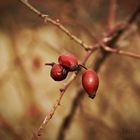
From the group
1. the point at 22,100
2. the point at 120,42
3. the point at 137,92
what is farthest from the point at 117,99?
the point at 22,100

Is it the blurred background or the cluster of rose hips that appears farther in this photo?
the blurred background

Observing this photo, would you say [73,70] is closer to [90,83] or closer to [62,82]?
[90,83]

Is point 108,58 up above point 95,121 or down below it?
above

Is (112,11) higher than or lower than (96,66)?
higher

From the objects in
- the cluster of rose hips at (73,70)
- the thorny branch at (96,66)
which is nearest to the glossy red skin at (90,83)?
the cluster of rose hips at (73,70)

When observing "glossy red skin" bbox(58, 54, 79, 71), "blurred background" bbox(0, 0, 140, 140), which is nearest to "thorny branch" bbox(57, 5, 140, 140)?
"blurred background" bbox(0, 0, 140, 140)

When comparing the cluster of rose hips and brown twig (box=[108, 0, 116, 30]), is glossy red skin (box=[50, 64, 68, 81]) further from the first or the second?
brown twig (box=[108, 0, 116, 30])

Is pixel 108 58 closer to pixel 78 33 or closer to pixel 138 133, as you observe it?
pixel 78 33

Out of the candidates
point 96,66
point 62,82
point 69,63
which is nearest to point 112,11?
point 96,66
